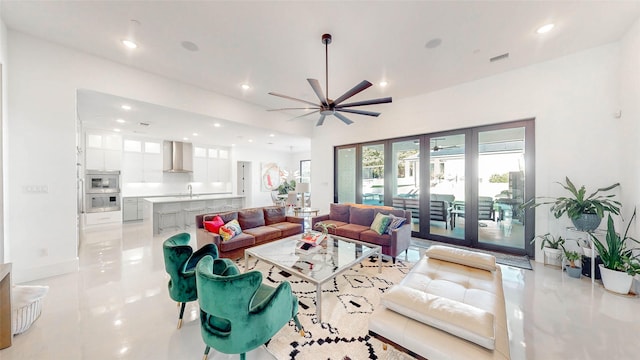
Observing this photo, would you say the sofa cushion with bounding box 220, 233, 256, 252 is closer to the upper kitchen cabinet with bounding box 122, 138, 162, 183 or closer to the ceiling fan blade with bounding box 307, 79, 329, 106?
the ceiling fan blade with bounding box 307, 79, 329, 106

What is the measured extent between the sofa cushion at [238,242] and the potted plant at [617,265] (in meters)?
4.86

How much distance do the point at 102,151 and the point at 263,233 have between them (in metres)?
6.35

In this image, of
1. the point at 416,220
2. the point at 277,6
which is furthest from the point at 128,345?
the point at 416,220

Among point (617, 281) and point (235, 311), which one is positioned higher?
point (235, 311)

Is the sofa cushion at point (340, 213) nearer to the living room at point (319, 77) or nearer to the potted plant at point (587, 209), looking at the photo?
the living room at point (319, 77)

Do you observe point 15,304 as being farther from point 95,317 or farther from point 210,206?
point 210,206

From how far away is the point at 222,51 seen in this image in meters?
3.30

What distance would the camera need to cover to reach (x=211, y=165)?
913 cm

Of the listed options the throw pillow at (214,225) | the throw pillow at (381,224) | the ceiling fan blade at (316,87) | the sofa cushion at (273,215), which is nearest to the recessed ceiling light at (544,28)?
the ceiling fan blade at (316,87)

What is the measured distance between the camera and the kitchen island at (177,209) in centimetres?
567

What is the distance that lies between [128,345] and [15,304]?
1171 mm

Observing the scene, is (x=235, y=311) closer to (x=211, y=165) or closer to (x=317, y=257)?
(x=317, y=257)

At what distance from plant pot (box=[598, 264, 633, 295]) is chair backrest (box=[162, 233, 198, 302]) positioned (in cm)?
480

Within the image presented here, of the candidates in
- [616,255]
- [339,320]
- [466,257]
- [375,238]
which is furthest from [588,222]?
[339,320]
